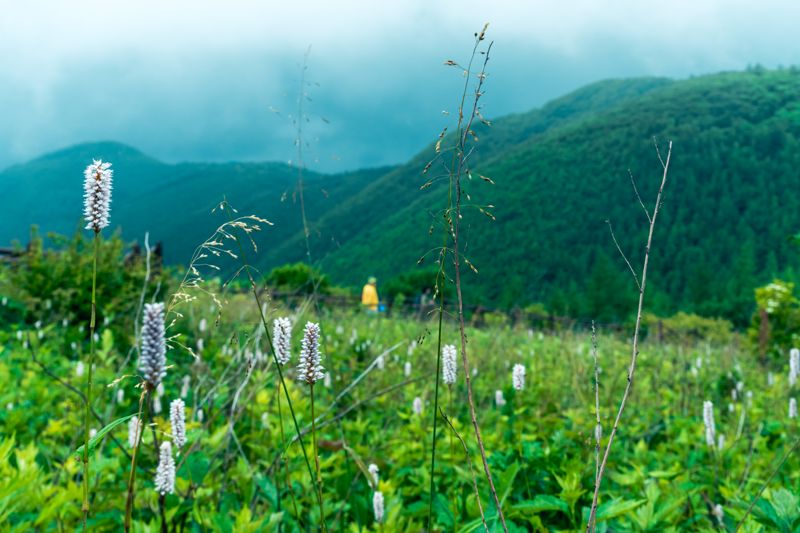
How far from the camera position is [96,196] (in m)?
1.11

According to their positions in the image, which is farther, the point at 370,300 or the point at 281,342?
the point at 370,300

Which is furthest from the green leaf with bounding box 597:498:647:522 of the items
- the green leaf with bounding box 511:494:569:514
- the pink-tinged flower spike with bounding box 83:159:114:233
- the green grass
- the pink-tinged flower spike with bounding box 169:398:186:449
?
the pink-tinged flower spike with bounding box 83:159:114:233

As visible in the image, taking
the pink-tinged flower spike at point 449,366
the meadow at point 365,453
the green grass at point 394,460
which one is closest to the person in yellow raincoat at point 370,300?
the meadow at point 365,453

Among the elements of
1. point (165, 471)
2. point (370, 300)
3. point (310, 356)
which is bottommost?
point (370, 300)

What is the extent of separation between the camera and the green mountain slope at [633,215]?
61.2 m

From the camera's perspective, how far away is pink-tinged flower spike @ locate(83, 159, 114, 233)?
1.09 metres

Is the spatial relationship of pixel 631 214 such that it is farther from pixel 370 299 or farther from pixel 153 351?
pixel 153 351

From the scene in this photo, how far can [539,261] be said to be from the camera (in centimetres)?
7044

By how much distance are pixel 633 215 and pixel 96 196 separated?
8236cm

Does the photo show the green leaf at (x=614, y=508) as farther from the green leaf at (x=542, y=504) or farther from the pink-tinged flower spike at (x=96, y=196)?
the pink-tinged flower spike at (x=96, y=196)

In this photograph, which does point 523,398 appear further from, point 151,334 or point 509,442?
point 151,334

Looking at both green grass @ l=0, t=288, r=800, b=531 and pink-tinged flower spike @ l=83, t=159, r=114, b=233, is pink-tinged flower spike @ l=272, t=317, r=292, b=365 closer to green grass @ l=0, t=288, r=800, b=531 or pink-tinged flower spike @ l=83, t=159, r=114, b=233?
green grass @ l=0, t=288, r=800, b=531

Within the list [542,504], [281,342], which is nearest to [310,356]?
[281,342]

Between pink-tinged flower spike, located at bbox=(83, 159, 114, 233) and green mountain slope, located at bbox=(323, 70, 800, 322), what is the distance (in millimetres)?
44643
